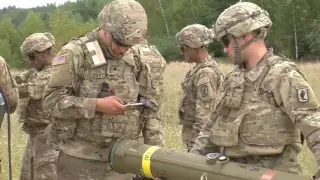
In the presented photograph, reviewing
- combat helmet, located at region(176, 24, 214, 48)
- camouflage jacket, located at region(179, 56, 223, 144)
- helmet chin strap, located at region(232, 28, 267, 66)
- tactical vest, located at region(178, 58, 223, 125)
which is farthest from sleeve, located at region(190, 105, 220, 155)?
combat helmet, located at region(176, 24, 214, 48)

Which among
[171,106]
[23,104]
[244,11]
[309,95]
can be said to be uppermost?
[244,11]

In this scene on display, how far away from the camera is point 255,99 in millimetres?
3744

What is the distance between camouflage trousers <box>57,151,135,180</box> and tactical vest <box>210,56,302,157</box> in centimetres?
110

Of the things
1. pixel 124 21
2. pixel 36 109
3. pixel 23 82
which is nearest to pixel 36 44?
pixel 23 82

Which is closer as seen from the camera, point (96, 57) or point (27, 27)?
point (96, 57)

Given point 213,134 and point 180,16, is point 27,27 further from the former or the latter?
point 213,134

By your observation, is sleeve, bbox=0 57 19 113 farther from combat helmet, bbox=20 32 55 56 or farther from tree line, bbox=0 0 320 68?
tree line, bbox=0 0 320 68

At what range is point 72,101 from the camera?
438 cm

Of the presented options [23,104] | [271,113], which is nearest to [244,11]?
[271,113]

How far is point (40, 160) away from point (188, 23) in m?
40.7

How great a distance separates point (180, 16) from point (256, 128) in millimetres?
42860

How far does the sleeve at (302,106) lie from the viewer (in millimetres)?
3430

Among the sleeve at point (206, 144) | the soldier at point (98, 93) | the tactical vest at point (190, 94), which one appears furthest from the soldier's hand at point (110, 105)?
the tactical vest at point (190, 94)

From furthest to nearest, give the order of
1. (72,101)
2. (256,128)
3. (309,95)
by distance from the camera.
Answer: (72,101) < (256,128) < (309,95)
